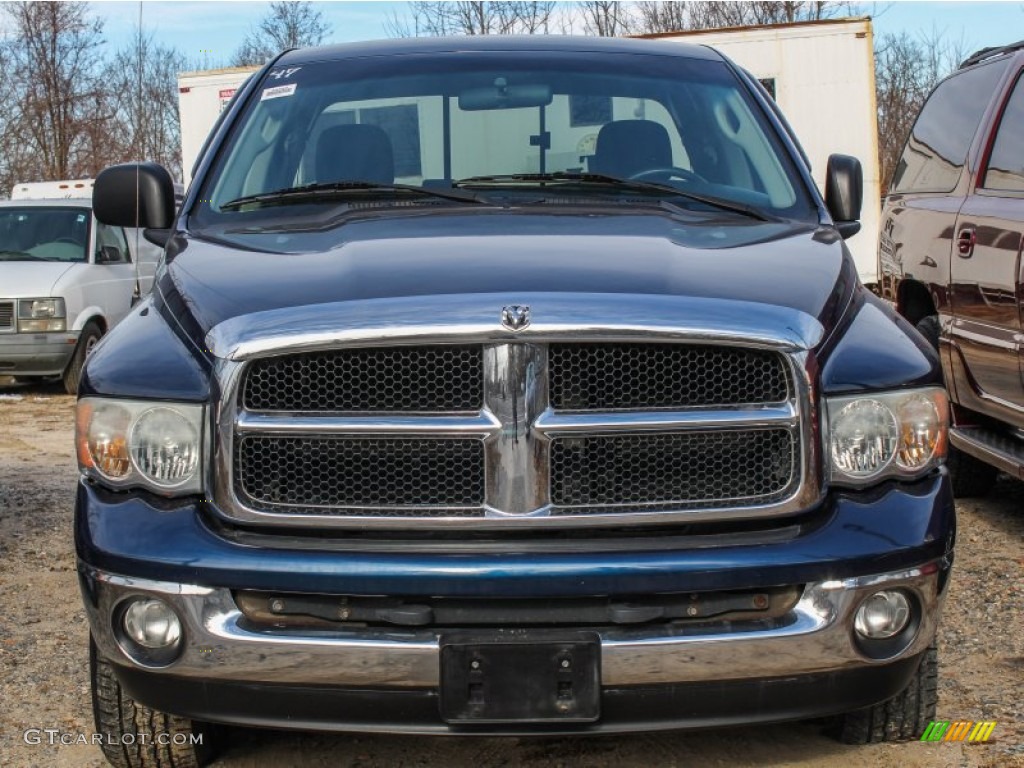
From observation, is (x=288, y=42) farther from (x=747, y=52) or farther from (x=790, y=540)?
(x=790, y=540)

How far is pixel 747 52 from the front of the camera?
15164mm

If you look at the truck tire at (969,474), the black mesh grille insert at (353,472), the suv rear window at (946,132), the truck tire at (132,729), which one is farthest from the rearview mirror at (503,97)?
the truck tire at (969,474)

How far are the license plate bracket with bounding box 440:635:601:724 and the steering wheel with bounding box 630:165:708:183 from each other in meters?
1.73

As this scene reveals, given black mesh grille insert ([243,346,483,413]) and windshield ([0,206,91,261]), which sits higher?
black mesh grille insert ([243,346,483,413])

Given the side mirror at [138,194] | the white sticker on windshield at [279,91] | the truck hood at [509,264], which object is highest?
the white sticker on windshield at [279,91]

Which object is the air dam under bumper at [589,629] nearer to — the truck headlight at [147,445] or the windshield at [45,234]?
the truck headlight at [147,445]

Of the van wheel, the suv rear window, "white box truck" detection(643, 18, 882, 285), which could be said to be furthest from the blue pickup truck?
"white box truck" detection(643, 18, 882, 285)

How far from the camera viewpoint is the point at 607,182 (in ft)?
13.2

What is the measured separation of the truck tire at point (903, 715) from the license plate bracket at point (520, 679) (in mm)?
945

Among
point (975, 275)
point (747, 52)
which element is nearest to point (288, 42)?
point (747, 52)

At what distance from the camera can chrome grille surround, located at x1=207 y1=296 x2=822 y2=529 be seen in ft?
9.30

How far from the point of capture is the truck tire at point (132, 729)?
3.29 metres

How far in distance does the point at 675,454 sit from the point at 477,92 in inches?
71.7

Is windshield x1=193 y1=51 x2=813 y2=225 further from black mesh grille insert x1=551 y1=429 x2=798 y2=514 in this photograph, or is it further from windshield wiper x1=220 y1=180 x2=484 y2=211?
black mesh grille insert x1=551 y1=429 x2=798 y2=514
